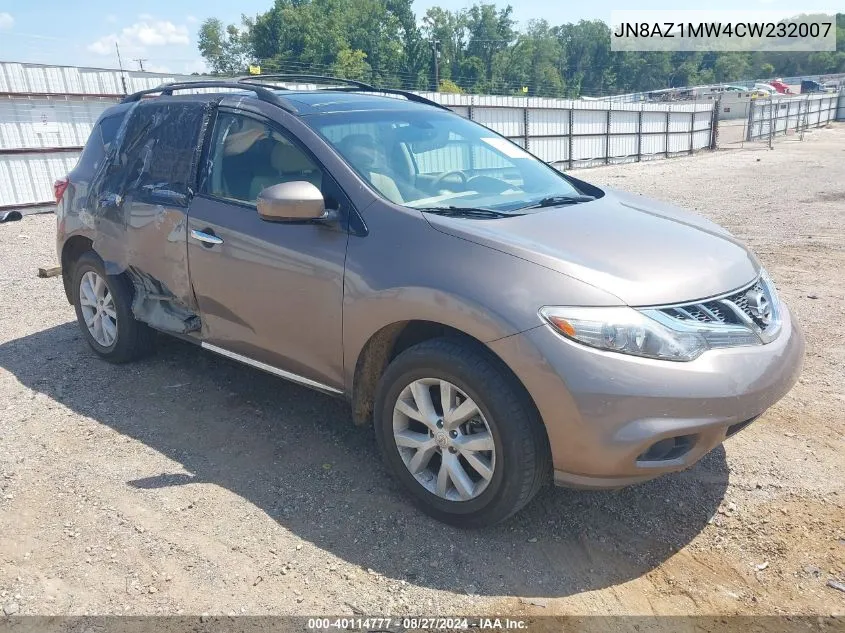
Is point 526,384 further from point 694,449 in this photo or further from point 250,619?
point 250,619

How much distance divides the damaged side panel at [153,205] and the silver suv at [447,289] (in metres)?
0.02

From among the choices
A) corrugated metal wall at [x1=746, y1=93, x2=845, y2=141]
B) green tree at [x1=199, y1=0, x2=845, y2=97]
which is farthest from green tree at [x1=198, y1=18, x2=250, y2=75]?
corrugated metal wall at [x1=746, y1=93, x2=845, y2=141]

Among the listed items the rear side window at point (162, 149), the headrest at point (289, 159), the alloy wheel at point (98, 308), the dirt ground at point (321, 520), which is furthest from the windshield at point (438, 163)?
the alloy wheel at point (98, 308)

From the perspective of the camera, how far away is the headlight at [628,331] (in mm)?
2510

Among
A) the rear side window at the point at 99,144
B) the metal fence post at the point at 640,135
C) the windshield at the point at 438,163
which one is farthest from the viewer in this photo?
the metal fence post at the point at 640,135

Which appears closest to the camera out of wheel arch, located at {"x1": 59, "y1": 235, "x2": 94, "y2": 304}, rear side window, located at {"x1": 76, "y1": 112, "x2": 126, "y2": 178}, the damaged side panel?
the damaged side panel

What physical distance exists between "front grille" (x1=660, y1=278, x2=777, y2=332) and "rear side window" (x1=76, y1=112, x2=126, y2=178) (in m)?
3.98

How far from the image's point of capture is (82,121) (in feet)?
44.0

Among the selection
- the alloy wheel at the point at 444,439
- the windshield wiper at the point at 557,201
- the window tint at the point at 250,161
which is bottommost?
the alloy wheel at the point at 444,439

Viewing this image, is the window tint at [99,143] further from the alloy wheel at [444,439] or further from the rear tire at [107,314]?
the alloy wheel at [444,439]

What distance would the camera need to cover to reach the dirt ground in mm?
2607

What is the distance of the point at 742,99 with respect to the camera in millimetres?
52125

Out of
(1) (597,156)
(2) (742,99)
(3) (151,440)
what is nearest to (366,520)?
(3) (151,440)

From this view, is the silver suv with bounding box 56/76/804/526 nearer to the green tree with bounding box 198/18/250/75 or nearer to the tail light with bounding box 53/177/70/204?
the tail light with bounding box 53/177/70/204
